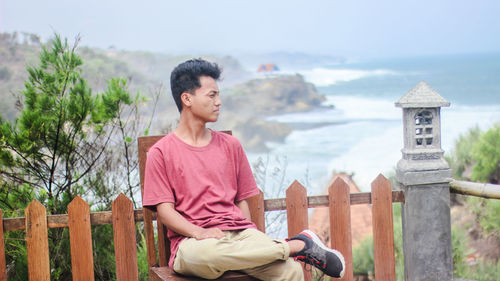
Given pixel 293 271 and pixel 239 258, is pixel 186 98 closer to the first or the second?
pixel 239 258

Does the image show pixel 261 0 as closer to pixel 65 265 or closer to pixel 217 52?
pixel 217 52

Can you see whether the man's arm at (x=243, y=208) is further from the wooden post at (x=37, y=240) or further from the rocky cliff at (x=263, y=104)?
the rocky cliff at (x=263, y=104)

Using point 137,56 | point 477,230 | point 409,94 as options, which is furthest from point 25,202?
point 137,56

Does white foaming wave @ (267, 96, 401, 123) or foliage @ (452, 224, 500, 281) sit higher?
white foaming wave @ (267, 96, 401, 123)

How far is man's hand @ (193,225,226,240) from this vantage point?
A: 2.34 meters

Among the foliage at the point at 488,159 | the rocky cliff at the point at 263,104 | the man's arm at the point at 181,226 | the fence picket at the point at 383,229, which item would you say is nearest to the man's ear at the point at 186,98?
the man's arm at the point at 181,226

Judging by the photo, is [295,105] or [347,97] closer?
[295,105]

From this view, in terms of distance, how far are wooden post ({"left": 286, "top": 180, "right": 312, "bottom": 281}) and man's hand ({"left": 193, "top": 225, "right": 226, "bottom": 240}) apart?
0.80 metres

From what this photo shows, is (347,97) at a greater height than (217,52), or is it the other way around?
(217,52)

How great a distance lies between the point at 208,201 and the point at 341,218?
39.4 inches

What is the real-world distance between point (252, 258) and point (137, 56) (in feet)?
83.5

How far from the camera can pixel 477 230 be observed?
6539 millimetres

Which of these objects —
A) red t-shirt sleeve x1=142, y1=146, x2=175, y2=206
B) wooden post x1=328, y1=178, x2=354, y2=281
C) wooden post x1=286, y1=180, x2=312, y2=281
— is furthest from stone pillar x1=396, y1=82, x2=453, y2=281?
red t-shirt sleeve x1=142, y1=146, x2=175, y2=206

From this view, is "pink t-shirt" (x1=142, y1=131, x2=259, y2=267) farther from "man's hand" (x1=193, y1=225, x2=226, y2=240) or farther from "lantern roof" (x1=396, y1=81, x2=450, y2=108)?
"lantern roof" (x1=396, y1=81, x2=450, y2=108)
